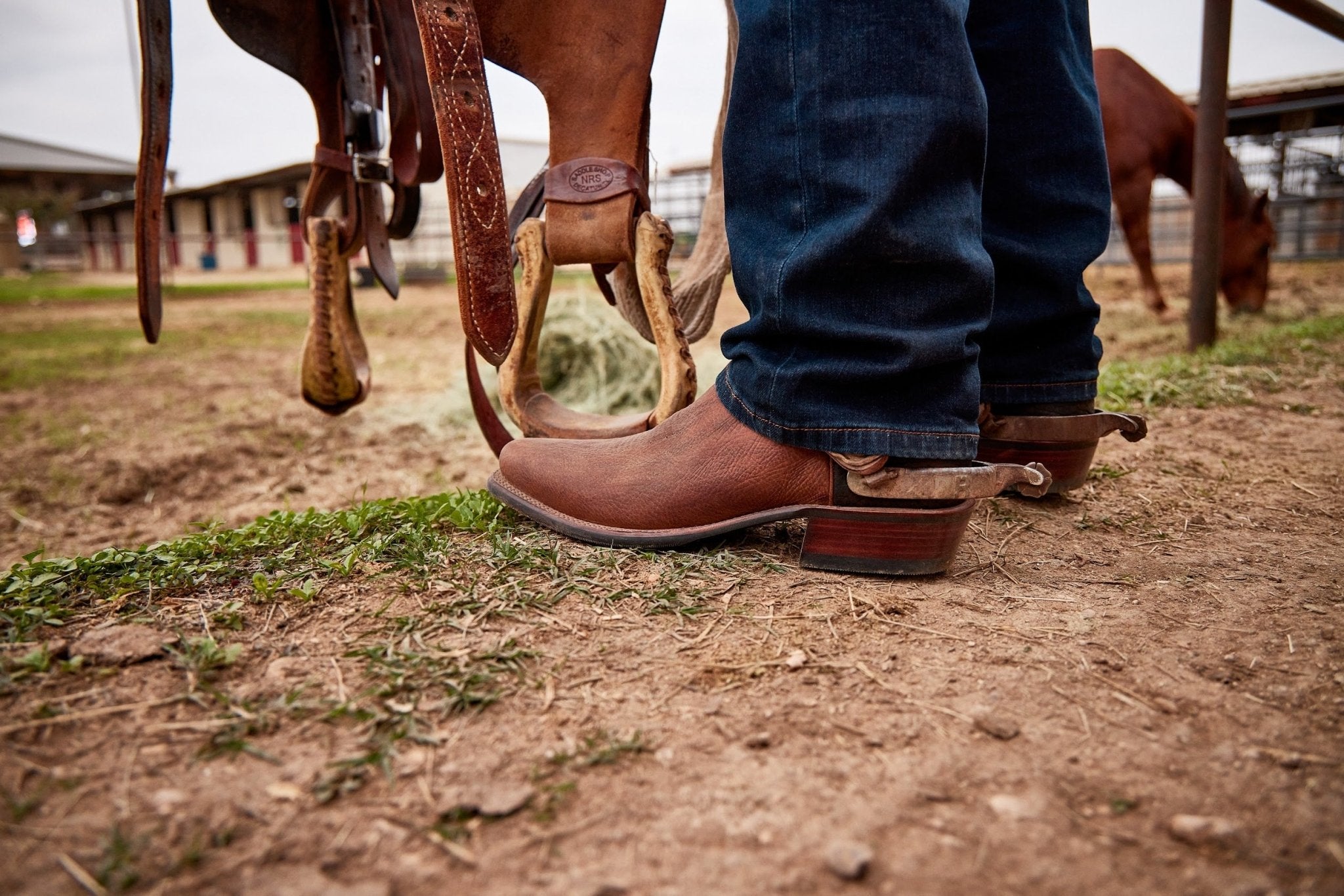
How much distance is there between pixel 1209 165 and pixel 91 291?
14.1 metres

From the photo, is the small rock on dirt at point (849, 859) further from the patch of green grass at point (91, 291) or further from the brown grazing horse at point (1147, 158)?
the patch of green grass at point (91, 291)

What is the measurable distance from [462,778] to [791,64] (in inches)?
31.9

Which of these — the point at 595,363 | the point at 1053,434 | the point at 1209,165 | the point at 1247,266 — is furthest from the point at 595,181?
the point at 1247,266

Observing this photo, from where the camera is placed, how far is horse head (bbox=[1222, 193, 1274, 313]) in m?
5.32

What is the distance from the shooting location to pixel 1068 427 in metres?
1.34

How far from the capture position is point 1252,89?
9.80m

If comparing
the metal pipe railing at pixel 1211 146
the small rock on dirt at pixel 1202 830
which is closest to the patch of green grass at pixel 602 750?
the small rock on dirt at pixel 1202 830

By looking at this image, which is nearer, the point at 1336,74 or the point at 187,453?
→ the point at 187,453

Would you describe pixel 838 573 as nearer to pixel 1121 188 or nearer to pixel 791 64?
pixel 791 64

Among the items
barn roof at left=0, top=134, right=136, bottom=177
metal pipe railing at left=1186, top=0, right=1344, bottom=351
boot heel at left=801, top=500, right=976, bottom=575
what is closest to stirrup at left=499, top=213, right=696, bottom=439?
boot heel at left=801, top=500, right=976, bottom=575

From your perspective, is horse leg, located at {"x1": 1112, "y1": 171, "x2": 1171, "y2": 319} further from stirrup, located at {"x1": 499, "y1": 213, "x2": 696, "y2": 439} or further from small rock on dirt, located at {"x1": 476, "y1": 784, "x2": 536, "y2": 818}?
small rock on dirt, located at {"x1": 476, "y1": 784, "x2": 536, "y2": 818}

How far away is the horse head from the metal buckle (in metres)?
5.29

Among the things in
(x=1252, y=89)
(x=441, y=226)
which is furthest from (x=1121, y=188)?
(x=441, y=226)

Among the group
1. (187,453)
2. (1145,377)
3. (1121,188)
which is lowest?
(187,453)
